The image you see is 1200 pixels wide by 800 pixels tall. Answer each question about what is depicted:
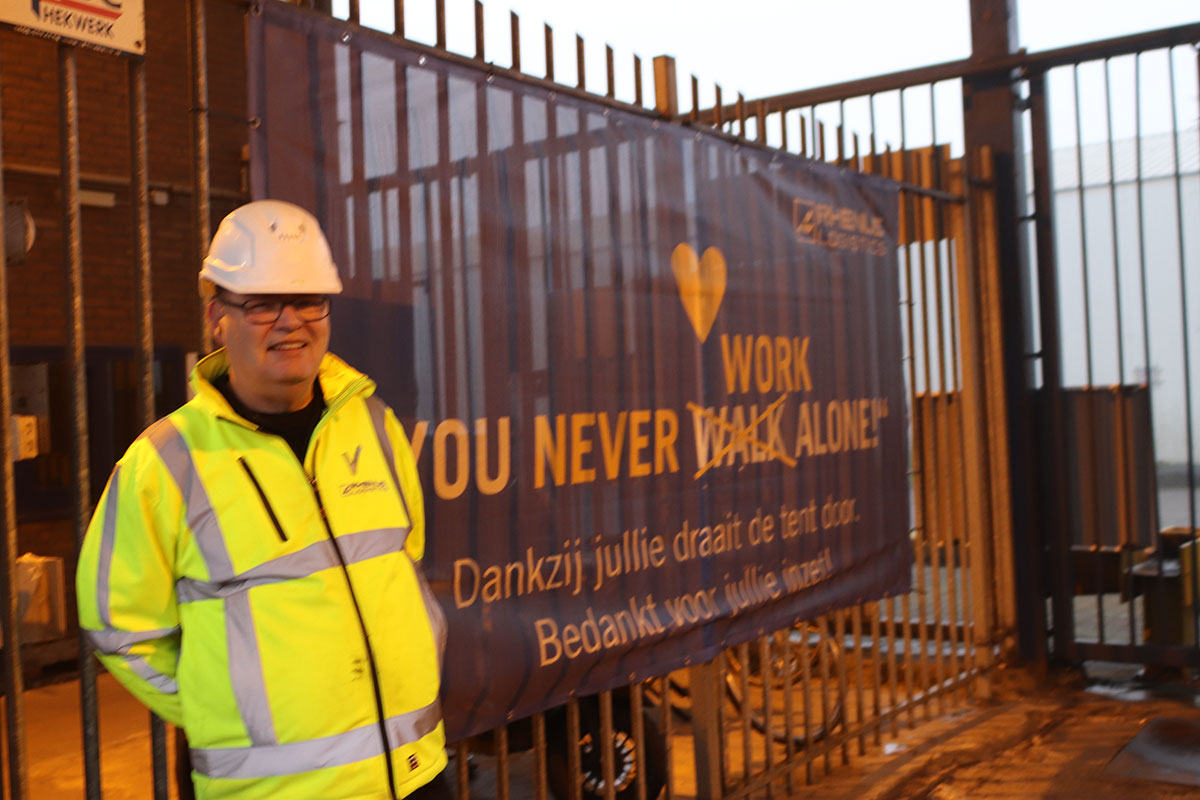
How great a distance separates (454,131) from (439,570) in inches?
44.9

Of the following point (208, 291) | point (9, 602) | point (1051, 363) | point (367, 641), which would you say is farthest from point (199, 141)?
point (1051, 363)

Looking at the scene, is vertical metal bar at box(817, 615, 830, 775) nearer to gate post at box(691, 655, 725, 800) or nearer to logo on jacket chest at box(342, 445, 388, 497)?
gate post at box(691, 655, 725, 800)

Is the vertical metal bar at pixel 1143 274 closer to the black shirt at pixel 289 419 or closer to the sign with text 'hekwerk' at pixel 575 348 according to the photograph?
the sign with text 'hekwerk' at pixel 575 348

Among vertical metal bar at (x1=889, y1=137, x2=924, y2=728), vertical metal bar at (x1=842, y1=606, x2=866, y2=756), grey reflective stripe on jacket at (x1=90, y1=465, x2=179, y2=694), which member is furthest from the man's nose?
vertical metal bar at (x1=889, y1=137, x2=924, y2=728)

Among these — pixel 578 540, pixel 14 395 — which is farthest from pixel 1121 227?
pixel 14 395

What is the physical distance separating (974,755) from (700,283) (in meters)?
2.62

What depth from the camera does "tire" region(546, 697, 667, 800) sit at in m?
3.68

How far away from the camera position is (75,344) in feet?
7.59

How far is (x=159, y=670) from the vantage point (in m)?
1.98

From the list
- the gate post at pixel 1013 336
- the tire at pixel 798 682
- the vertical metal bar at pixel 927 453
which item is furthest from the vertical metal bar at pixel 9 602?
the gate post at pixel 1013 336

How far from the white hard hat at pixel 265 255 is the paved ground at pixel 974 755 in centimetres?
325

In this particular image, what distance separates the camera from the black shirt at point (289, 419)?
2.07m

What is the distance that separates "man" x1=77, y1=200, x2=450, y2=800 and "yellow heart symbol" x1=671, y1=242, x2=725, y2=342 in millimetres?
1835

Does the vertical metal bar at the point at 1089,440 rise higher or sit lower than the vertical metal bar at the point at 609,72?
lower
